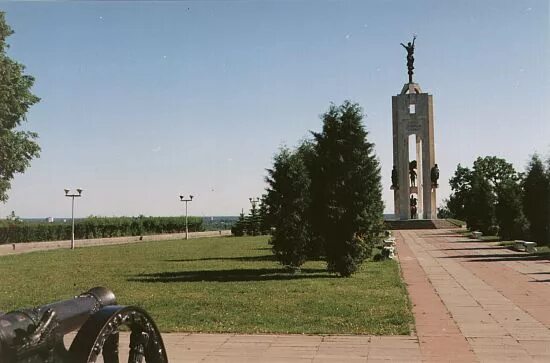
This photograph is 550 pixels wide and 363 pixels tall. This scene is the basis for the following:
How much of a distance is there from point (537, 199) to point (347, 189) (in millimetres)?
16702

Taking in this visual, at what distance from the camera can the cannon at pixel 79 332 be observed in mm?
3627

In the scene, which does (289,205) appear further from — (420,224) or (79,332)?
(420,224)

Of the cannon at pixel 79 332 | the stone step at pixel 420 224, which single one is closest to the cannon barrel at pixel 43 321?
the cannon at pixel 79 332

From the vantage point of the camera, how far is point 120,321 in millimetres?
4180

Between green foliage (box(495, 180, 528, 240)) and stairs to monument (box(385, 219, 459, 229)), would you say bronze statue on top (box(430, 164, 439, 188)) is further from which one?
green foliage (box(495, 180, 528, 240))

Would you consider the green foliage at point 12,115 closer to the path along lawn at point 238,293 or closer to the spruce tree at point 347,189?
the path along lawn at point 238,293

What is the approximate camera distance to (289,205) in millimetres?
18031

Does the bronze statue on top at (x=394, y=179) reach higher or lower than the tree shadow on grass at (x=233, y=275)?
higher

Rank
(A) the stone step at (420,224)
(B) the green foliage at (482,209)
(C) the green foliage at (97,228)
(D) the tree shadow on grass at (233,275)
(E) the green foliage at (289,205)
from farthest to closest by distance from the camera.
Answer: (A) the stone step at (420,224), (B) the green foliage at (482,209), (C) the green foliage at (97,228), (E) the green foliage at (289,205), (D) the tree shadow on grass at (233,275)

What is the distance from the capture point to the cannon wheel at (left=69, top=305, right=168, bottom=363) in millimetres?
3869

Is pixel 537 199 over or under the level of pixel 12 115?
under

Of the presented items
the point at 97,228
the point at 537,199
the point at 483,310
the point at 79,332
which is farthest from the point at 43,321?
the point at 97,228

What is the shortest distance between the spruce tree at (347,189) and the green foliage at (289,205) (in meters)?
0.80

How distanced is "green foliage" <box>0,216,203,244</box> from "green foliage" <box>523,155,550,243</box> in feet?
108
